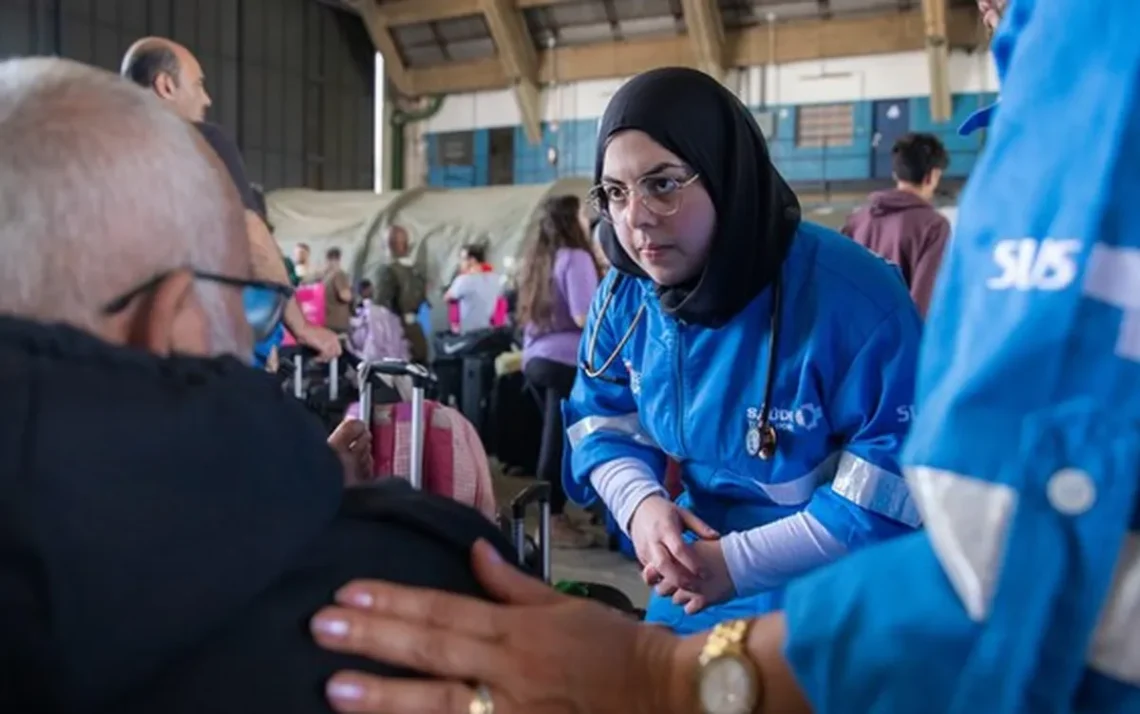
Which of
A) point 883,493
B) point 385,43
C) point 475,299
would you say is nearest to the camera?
point 883,493

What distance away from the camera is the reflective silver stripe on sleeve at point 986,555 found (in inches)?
20.4

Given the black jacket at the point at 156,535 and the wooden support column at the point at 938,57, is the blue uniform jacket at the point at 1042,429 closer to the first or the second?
the black jacket at the point at 156,535

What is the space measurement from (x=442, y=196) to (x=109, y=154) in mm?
10242

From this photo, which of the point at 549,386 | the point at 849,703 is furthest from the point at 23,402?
the point at 549,386

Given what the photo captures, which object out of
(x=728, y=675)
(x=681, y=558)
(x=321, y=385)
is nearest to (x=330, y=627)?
(x=728, y=675)

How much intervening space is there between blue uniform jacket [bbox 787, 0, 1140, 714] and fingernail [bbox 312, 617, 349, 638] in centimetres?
36

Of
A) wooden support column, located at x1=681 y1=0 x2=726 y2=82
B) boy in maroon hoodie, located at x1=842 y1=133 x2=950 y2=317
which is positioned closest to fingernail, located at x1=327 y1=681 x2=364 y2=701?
boy in maroon hoodie, located at x1=842 y1=133 x2=950 y2=317

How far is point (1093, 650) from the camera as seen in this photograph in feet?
1.73

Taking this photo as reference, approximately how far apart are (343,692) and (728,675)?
0.26 metres

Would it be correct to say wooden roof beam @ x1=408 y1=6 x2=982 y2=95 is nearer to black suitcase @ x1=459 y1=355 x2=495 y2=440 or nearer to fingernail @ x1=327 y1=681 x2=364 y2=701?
black suitcase @ x1=459 y1=355 x2=495 y2=440

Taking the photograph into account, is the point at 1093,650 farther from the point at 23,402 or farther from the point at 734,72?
the point at 734,72

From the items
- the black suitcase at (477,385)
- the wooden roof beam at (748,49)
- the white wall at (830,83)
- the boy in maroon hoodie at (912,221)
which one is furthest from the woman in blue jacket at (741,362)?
the wooden roof beam at (748,49)

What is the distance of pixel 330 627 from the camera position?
758 mm

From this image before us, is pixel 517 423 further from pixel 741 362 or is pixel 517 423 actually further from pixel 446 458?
pixel 741 362
